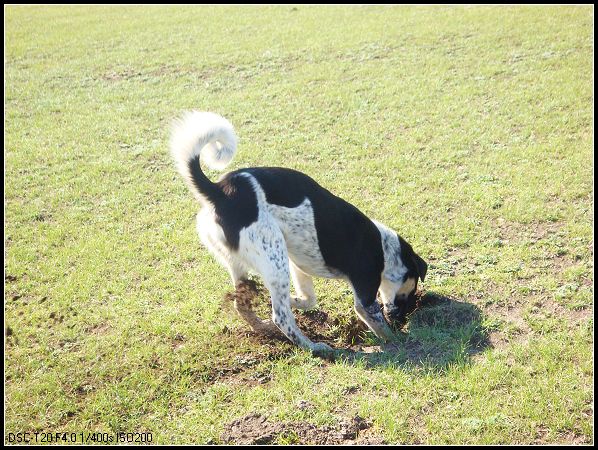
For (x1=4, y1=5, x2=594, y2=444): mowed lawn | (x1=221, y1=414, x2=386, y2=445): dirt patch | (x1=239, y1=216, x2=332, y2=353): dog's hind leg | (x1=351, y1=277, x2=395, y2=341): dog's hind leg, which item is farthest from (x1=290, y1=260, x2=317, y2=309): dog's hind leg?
(x1=221, y1=414, x2=386, y2=445): dirt patch

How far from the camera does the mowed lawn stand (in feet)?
14.2

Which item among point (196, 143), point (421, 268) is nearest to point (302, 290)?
point (421, 268)

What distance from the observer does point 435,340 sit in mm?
4977

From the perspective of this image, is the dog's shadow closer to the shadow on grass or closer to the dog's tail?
the shadow on grass

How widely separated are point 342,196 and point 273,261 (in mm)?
3008

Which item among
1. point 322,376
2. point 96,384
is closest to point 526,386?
point 322,376

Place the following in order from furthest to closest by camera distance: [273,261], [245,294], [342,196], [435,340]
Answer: [342,196] → [245,294] → [435,340] → [273,261]

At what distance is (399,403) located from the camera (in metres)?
4.19

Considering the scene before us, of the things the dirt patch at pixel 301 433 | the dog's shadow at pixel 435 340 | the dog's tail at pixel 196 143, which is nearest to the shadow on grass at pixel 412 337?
the dog's shadow at pixel 435 340

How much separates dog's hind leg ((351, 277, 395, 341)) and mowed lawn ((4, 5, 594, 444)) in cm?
11

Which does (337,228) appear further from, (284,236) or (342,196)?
(342,196)

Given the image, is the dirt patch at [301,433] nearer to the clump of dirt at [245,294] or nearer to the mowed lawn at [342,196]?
the mowed lawn at [342,196]

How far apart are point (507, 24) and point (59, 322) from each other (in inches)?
450

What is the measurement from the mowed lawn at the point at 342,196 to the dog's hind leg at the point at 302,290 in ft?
0.65
